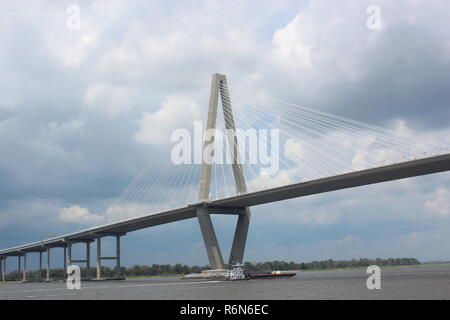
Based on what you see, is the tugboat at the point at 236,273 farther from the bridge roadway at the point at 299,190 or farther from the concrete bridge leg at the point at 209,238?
the bridge roadway at the point at 299,190

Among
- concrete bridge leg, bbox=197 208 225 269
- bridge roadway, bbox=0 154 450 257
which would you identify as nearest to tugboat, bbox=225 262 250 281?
concrete bridge leg, bbox=197 208 225 269

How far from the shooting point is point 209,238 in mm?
60844

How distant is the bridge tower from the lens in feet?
189

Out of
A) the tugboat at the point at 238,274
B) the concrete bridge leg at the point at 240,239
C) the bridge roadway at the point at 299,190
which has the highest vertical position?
the bridge roadway at the point at 299,190

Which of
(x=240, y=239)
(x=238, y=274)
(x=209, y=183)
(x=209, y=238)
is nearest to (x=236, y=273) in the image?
(x=238, y=274)

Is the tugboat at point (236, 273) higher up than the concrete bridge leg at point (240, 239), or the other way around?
the concrete bridge leg at point (240, 239)

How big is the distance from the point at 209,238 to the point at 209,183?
19.9ft

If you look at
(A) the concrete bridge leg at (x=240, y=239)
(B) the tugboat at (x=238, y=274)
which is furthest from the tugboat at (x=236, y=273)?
(A) the concrete bridge leg at (x=240, y=239)

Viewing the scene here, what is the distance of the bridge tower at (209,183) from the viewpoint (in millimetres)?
57625

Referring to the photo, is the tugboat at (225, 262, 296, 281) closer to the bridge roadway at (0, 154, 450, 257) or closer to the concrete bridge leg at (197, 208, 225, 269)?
the concrete bridge leg at (197, 208, 225, 269)
